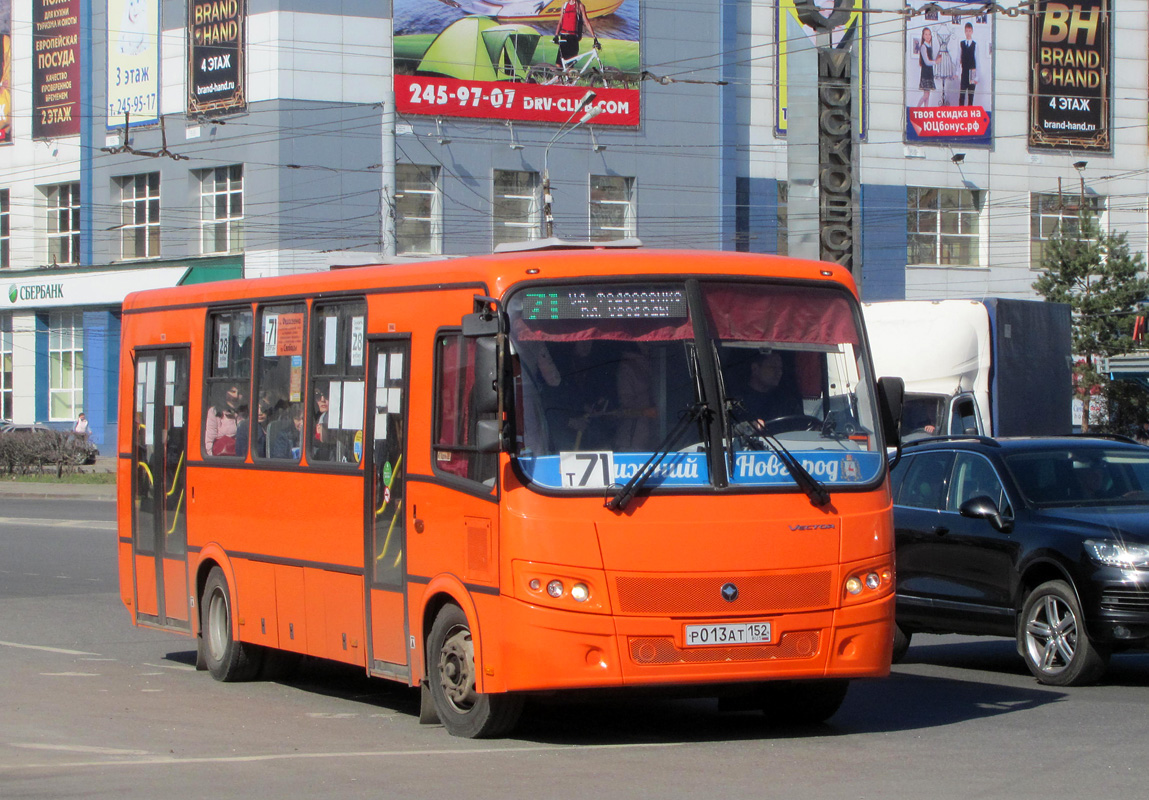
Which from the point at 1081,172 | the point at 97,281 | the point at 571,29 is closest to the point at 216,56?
the point at 97,281

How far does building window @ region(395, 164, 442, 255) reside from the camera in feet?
157

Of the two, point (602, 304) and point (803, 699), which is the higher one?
Answer: point (602, 304)

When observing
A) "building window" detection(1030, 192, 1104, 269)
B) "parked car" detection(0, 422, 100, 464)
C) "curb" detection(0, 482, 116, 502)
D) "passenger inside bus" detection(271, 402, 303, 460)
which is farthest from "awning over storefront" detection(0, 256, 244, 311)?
"passenger inside bus" detection(271, 402, 303, 460)

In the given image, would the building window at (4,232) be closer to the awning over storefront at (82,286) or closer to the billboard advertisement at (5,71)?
the awning over storefront at (82,286)

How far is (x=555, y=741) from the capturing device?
28.7 ft

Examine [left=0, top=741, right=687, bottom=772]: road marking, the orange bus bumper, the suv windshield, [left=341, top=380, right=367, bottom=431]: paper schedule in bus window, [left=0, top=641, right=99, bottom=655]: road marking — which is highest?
[left=341, top=380, right=367, bottom=431]: paper schedule in bus window

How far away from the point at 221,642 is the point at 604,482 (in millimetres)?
4567

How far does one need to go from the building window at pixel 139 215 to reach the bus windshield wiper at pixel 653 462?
44062 mm

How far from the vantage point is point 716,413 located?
845 cm

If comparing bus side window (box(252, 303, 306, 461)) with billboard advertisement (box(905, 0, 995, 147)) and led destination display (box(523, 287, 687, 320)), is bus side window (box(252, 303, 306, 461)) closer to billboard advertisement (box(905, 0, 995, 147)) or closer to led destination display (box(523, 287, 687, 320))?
led destination display (box(523, 287, 687, 320))

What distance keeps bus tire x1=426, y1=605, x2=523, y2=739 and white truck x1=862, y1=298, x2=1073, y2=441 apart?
1354 centimetres

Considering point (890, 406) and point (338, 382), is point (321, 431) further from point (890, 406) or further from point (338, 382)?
point (890, 406)

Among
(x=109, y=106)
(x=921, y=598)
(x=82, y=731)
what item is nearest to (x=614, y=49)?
(x=109, y=106)

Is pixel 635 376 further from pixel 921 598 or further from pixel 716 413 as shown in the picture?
pixel 921 598
